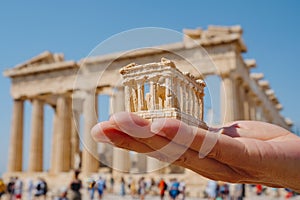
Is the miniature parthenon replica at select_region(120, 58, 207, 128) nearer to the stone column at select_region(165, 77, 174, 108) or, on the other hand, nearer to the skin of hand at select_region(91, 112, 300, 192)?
the stone column at select_region(165, 77, 174, 108)

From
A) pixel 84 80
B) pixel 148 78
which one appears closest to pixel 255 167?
pixel 148 78

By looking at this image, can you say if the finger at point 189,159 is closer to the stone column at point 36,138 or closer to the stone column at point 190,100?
the stone column at point 190,100

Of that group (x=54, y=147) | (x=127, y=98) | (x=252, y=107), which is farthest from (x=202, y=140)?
(x=54, y=147)

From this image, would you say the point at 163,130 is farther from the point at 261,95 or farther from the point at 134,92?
the point at 261,95

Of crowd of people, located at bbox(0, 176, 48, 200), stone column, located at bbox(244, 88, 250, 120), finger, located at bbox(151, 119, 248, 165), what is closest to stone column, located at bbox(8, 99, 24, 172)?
crowd of people, located at bbox(0, 176, 48, 200)

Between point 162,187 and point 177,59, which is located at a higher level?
point 177,59

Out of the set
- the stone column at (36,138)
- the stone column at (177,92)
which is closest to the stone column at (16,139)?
the stone column at (36,138)
